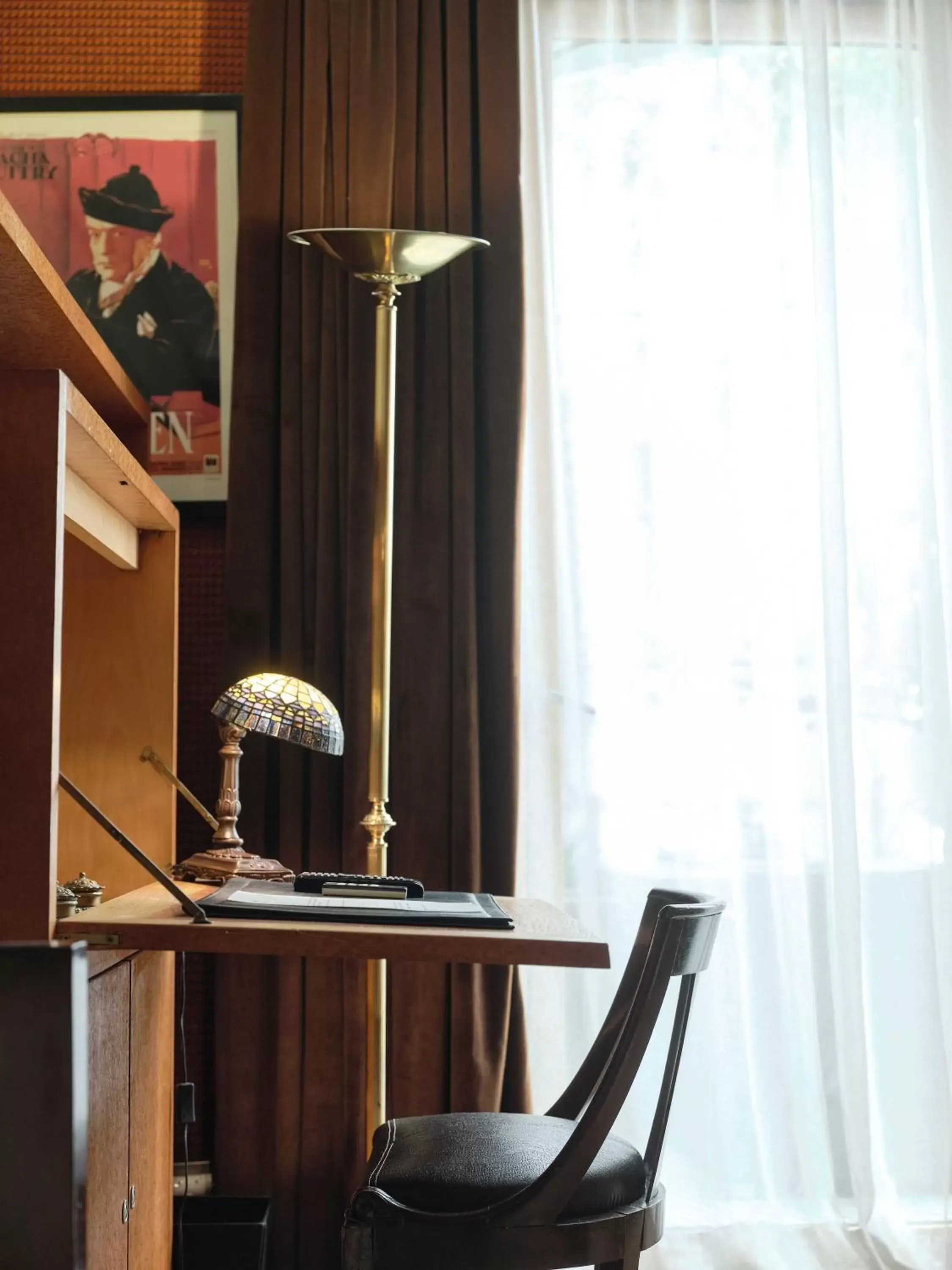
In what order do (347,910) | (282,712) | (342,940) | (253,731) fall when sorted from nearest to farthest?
(342,940), (347,910), (282,712), (253,731)

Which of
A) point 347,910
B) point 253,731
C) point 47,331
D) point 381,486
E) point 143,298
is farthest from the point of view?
point 143,298

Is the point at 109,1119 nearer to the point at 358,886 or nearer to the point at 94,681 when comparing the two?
the point at 358,886

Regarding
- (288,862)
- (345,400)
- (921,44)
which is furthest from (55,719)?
→ (921,44)

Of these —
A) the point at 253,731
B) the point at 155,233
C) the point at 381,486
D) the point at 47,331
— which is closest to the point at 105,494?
the point at 47,331

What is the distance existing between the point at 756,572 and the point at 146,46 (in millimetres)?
1627

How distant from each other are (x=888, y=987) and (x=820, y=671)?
64cm

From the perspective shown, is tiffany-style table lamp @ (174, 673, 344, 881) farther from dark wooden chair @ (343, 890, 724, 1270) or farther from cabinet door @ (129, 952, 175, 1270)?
dark wooden chair @ (343, 890, 724, 1270)

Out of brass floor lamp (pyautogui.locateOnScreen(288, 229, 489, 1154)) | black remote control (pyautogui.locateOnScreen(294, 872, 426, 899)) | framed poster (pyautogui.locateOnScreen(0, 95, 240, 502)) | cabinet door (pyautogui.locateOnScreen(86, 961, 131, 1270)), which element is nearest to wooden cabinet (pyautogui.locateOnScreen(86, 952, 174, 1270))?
cabinet door (pyautogui.locateOnScreen(86, 961, 131, 1270))

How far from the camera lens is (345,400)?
2334 millimetres

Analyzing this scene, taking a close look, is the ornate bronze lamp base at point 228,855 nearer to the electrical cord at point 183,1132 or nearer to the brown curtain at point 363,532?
the electrical cord at point 183,1132

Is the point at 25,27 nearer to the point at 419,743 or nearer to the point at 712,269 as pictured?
the point at 712,269

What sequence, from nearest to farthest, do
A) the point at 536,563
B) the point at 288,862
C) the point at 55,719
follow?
1. the point at 55,719
2. the point at 288,862
3. the point at 536,563

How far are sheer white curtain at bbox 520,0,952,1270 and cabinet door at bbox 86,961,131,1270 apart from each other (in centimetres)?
100

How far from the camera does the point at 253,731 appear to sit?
180cm
